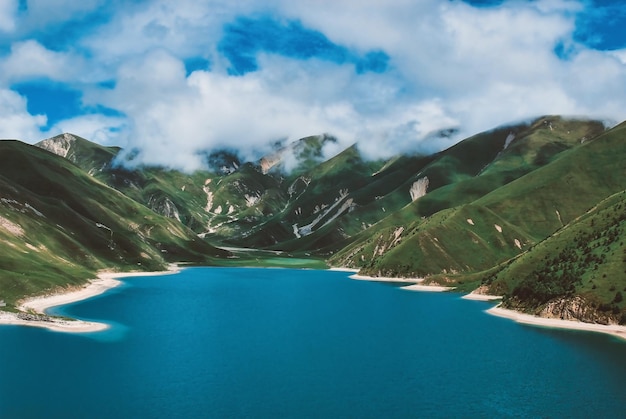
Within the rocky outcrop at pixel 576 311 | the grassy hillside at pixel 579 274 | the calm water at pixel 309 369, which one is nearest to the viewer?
the calm water at pixel 309 369

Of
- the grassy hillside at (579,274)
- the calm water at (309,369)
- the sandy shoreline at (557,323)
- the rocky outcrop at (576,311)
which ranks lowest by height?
the calm water at (309,369)

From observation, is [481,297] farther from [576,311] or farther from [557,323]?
[557,323]

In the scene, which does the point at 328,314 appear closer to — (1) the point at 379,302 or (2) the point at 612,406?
(1) the point at 379,302

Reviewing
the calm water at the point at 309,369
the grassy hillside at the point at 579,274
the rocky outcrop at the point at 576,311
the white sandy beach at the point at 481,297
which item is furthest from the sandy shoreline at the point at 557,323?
the white sandy beach at the point at 481,297

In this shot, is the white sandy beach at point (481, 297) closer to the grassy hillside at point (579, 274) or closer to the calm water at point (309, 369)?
the grassy hillside at point (579, 274)

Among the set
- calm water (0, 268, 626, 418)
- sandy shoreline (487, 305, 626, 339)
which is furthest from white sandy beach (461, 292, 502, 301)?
calm water (0, 268, 626, 418)

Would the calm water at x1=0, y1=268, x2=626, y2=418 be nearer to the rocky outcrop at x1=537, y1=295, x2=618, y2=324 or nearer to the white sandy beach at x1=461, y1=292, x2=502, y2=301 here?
the rocky outcrop at x1=537, y1=295, x2=618, y2=324

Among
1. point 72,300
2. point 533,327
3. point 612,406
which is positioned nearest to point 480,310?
point 533,327
